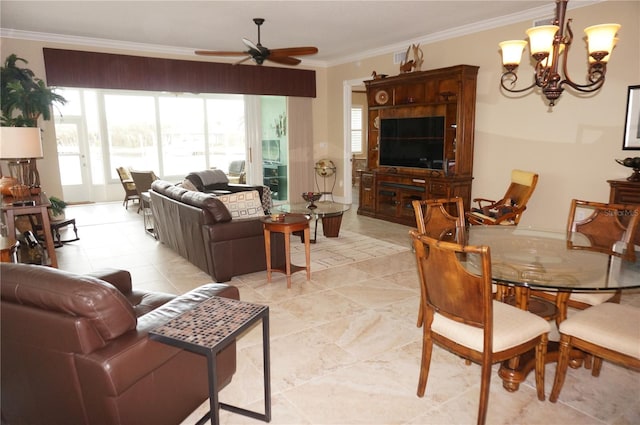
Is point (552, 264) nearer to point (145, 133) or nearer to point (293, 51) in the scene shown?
point (293, 51)

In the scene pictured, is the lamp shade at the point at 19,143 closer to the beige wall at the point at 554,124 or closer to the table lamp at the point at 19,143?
the table lamp at the point at 19,143

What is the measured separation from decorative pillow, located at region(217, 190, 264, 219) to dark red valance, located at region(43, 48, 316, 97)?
147 inches

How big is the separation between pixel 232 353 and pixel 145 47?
624 cm

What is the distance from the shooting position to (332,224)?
6.04 m

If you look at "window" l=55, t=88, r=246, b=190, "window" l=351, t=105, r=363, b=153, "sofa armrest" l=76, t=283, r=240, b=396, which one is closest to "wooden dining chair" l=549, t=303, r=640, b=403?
"sofa armrest" l=76, t=283, r=240, b=396

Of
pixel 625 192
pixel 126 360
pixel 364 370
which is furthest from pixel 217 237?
pixel 625 192

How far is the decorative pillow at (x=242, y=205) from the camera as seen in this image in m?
4.40

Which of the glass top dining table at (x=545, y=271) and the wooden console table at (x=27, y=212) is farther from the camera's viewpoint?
the wooden console table at (x=27, y=212)

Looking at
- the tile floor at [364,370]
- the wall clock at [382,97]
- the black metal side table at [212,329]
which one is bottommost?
the tile floor at [364,370]

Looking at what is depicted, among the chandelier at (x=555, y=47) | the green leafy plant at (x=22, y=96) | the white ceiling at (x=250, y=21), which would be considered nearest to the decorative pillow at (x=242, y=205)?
the white ceiling at (x=250, y=21)

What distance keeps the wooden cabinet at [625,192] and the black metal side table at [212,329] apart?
4015 millimetres

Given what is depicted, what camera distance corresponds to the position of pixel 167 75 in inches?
281

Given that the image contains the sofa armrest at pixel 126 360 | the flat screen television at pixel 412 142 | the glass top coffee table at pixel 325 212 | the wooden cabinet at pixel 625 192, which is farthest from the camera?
the flat screen television at pixel 412 142

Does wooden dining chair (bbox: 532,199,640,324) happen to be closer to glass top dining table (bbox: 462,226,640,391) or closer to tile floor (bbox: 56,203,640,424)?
glass top dining table (bbox: 462,226,640,391)
